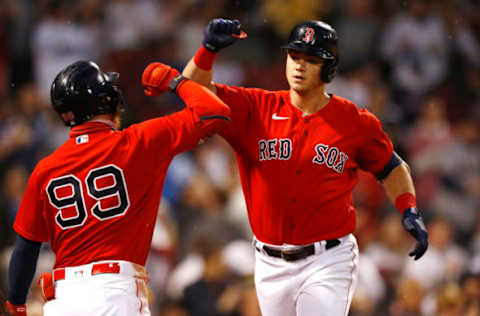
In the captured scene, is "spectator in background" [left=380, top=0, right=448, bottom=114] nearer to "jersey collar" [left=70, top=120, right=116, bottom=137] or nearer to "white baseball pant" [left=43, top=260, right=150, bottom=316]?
"jersey collar" [left=70, top=120, right=116, bottom=137]

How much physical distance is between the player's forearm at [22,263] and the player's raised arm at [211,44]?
1268 mm

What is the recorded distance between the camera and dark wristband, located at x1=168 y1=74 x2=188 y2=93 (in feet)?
14.2

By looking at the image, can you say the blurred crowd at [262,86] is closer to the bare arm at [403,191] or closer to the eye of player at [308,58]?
the bare arm at [403,191]

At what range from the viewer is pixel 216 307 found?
23.9ft

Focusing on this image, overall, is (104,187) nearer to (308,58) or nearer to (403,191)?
(308,58)

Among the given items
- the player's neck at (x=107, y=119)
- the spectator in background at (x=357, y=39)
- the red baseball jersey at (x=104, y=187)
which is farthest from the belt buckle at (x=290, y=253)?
the spectator in background at (x=357, y=39)

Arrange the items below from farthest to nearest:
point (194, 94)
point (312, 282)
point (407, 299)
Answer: point (407, 299), point (312, 282), point (194, 94)

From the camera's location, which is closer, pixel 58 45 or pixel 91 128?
pixel 91 128

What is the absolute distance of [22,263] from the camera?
4.19 metres

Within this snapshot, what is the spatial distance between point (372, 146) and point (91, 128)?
1.68 m

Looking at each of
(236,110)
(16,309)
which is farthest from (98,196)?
(236,110)

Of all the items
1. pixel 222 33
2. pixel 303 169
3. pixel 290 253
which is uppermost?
pixel 222 33

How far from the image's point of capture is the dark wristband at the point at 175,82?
171 inches

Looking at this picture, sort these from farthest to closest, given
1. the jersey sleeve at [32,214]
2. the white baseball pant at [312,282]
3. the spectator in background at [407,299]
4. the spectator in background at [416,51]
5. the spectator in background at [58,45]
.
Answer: the spectator in background at [416,51] < the spectator in background at [58,45] < the spectator in background at [407,299] < the white baseball pant at [312,282] < the jersey sleeve at [32,214]
